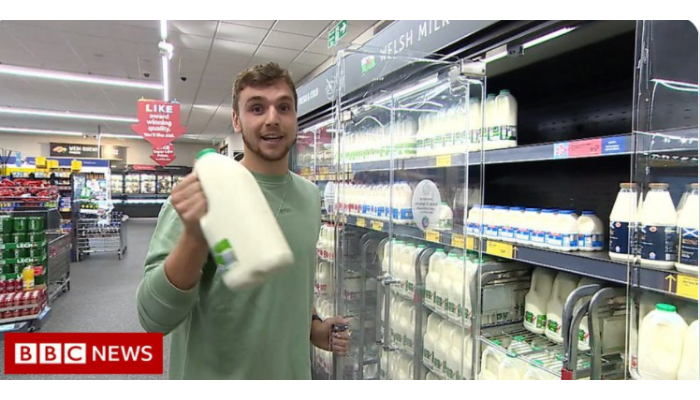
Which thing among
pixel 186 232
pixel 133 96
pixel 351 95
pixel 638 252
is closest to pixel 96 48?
pixel 133 96

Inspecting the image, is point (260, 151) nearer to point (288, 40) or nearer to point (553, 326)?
point (553, 326)

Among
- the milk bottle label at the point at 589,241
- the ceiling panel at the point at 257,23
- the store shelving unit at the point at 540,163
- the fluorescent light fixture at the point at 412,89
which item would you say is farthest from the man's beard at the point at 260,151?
the ceiling panel at the point at 257,23

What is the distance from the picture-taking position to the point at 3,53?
711 cm

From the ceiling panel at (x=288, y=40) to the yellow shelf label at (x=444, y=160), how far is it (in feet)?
15.4

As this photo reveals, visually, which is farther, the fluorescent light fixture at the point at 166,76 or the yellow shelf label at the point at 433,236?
the fluorescent light fixture at the point at 166,76

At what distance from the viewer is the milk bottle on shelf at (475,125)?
190 cm

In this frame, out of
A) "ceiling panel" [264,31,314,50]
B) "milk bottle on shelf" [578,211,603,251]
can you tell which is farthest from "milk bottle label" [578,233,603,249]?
"ceiling panel" [264,31,314,50]

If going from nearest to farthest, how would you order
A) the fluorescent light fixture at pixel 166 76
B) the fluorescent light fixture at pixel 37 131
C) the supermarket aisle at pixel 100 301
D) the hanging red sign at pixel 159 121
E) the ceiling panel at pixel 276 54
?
the supermarket aisle at pixel 100 301 → the ceiling panel at pixel 276 54 → the fluorescent light fixture at pixel 166 76 → the hanging red sign at pixel 159 121 → the fluorescent light fixture at pixel 37 131

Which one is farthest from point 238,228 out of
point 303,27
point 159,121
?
point 159,121

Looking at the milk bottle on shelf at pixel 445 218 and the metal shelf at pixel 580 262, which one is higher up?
the milk bottle on shelf at pixel 445 218

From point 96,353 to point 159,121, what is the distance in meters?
6.94

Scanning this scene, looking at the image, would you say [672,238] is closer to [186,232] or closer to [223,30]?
[186,232]

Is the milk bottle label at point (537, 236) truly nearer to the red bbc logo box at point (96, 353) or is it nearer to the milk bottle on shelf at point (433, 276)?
the milk bottle on shelf at point (433, 276)

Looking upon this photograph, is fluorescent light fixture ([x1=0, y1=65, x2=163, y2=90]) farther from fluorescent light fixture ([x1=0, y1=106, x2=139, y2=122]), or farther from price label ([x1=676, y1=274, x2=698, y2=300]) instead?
price label ([x1=676, y1=274, x2=698, y2=300])
